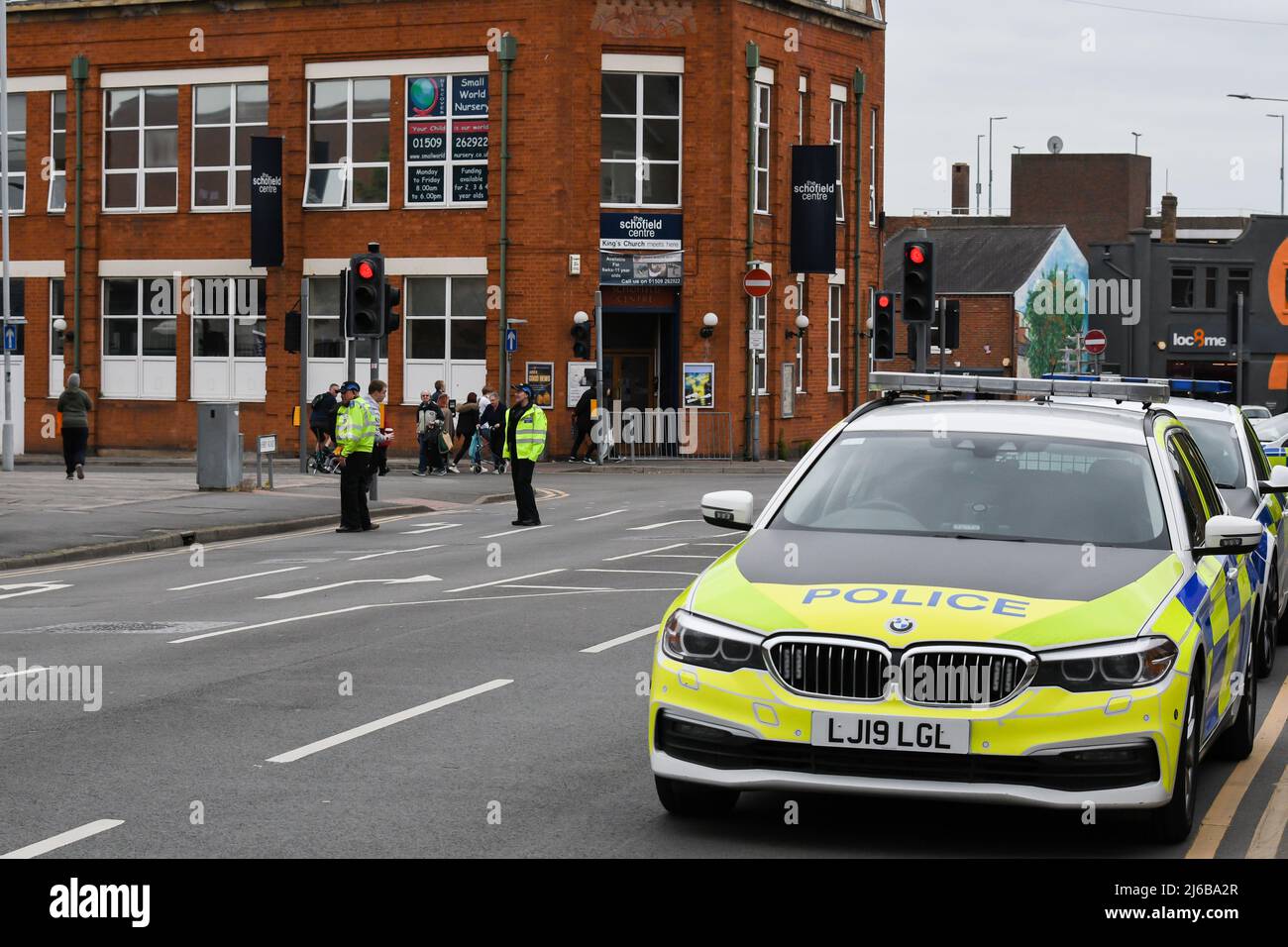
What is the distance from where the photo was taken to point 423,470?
1516 inches

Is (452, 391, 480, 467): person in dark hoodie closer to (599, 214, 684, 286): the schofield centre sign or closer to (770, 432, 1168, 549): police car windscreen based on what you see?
(599, 214, 684, 286): the schofield centre sign

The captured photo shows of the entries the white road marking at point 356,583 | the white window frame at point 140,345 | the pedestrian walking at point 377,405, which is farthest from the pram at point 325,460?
the white road marking at point 356,583

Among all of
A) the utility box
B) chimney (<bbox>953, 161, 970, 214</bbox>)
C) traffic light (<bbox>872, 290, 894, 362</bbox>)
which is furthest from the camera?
chimney (<bbox>953, 161, 970, 214</bbox>)

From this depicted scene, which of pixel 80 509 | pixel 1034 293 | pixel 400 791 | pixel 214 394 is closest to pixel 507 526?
pixel 80 509

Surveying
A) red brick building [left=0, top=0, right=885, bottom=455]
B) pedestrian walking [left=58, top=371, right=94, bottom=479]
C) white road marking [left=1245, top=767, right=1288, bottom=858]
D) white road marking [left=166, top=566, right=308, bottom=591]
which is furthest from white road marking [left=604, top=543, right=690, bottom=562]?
red brick building [left=0, top=0, right=885, bottom=455]

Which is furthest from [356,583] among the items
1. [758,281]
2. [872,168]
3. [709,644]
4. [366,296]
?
[872,168]

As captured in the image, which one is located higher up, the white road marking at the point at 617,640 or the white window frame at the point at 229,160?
the white window frame at the point at 229,160

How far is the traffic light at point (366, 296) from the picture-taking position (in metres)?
27.6

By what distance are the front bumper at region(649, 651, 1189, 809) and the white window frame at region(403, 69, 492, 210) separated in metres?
36.8

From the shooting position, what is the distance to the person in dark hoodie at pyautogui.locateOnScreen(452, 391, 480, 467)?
38.7 m

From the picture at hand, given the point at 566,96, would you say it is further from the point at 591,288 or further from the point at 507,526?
the point at 507,526

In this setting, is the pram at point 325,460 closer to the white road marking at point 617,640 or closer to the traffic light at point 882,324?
the traffic light at point 882,324

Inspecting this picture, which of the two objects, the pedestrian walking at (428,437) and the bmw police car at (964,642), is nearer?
the bmw police car at (964,642)

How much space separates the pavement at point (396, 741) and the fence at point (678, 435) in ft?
80.2
